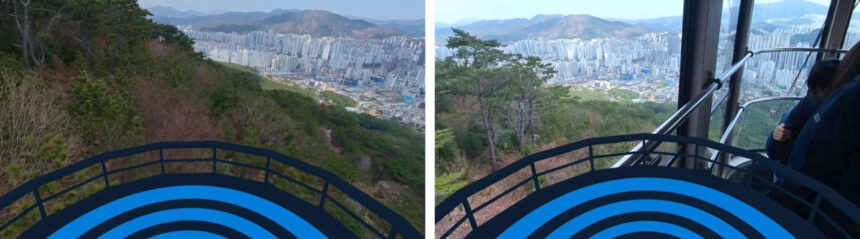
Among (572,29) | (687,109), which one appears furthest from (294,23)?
(687,109)

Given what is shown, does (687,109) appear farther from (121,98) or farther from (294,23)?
(121,98)

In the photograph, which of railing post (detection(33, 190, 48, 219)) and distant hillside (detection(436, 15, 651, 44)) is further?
distant hillside (detection(436, 15, 651, 44))

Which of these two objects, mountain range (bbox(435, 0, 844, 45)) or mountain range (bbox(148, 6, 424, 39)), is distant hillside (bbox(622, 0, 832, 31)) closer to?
mountain range (bbox(435, 0, 844, 45))

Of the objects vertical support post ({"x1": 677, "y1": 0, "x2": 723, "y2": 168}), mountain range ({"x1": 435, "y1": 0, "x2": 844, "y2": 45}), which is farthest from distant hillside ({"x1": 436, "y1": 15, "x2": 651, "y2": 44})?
vertical support post ({"x1": 677, "y1": 0, "x2": 723, "y2": 168})

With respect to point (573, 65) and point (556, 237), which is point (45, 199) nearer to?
point (556, 237)

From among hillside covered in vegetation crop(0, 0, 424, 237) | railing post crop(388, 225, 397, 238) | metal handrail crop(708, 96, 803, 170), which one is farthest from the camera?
railing post crop(388, 225, 397, 238)

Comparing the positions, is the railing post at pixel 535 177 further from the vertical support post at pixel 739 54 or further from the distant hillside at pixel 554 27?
the vertical support post at pixel 739 54
